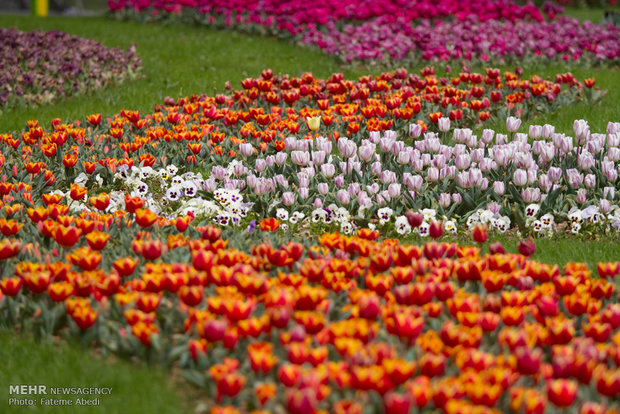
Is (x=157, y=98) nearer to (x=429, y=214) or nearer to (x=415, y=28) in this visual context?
(x=429, y=214)

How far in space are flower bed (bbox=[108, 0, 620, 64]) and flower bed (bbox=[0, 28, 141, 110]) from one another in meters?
3.92

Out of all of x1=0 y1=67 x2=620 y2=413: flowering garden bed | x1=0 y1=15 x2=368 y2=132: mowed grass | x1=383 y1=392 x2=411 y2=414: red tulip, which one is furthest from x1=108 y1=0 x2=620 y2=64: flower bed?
x1=383 y1=392 x2=411 y2=414: red tulip

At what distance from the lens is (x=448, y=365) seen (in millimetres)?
3432

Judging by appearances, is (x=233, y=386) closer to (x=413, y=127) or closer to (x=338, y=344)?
(x=338, y=344)

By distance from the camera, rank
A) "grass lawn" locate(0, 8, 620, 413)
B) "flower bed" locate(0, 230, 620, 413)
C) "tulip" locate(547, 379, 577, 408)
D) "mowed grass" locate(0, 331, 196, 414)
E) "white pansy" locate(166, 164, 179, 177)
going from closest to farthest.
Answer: "tulip" locate(547, 379, 577, 408)
"flower bed" locate(0, 230, 620, 413)
"mowed grass" locate(0, 331, 196, 414)
"grass lawn" locate(0, 8, 620, 413)
"white pansy" locate(166, 164, 179, 177)

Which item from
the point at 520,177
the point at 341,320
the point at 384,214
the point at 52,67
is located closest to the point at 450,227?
the point at 384,214

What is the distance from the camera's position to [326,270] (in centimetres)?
420

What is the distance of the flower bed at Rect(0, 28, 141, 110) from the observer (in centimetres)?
1062

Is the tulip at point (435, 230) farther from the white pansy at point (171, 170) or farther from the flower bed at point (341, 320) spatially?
the white pansy at point (171, 170)

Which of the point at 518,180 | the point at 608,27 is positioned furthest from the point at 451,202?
the point at 608,27

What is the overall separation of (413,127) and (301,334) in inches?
175

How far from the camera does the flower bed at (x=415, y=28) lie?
517 inches

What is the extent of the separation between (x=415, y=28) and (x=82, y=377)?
13.0 metres

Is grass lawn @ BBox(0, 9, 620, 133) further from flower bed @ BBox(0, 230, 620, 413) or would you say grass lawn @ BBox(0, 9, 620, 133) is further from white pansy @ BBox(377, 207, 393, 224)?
flower bed @ BBox(0, 230, 620, 413)
